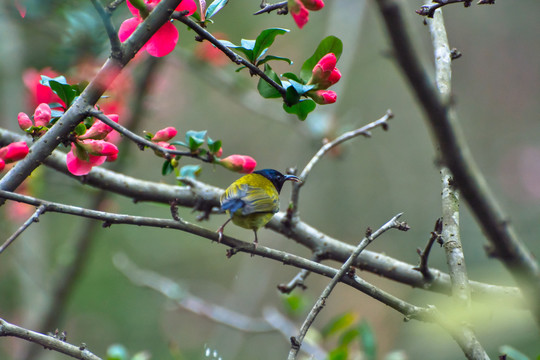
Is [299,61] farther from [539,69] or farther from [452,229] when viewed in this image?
[452,229]

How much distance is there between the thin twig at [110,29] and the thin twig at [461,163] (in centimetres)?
63

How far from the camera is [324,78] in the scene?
1366 mm

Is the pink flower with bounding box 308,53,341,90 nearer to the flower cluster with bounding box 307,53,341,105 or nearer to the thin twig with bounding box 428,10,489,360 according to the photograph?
the flower cluster with bounding box 307,53,341,105

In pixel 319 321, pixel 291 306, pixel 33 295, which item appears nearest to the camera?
pixel 291 306

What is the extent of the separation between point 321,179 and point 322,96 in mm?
4180

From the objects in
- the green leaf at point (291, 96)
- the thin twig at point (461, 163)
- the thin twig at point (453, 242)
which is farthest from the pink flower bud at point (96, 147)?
the thin twig at point (461, 163)

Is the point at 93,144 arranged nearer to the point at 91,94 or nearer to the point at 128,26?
the point at 91,94

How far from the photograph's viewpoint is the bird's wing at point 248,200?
6.46 feet

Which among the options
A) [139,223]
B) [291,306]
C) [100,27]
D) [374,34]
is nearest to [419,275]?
[291,306]

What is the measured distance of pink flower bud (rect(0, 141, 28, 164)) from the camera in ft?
4.26

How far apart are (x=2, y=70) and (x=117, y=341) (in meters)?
2.52

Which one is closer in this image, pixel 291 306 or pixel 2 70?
pixel 291 306

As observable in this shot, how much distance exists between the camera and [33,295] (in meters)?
3.61

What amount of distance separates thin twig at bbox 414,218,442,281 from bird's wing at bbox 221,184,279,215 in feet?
2.27
